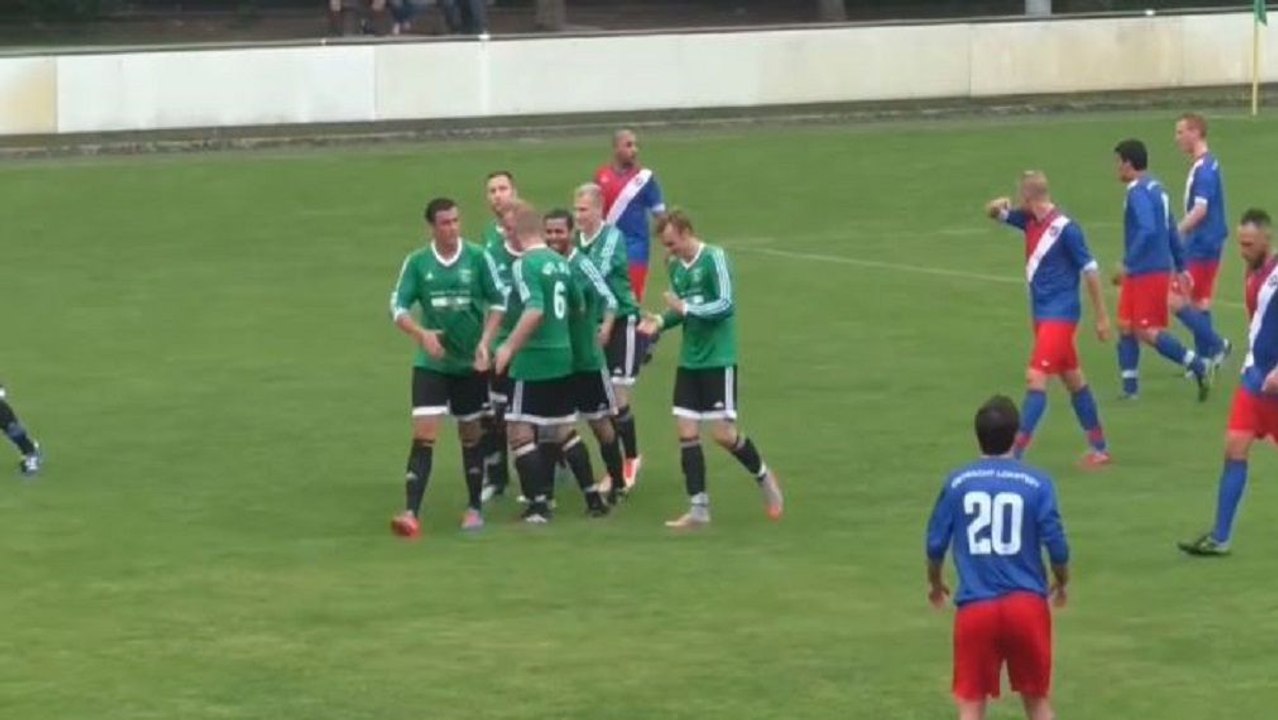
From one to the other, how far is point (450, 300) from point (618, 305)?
5.32ft

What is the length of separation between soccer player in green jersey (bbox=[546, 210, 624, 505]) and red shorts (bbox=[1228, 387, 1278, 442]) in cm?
429

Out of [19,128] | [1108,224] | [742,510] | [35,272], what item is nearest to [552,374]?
[742,510]

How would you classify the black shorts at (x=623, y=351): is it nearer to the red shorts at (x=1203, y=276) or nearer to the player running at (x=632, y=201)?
the player running at (x=632, y=201)

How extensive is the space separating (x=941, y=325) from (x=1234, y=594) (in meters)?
11.0

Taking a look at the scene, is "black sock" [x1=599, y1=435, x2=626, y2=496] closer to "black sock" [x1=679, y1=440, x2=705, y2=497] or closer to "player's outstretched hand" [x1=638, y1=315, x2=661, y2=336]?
"black sock" [x1=679, y1=440, x2=705, y2=497]

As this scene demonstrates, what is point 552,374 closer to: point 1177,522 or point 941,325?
point 1177,522

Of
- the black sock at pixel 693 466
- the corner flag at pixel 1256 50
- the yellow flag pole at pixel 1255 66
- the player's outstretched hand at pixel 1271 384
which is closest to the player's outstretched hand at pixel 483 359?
the black sock at pixel 693 466

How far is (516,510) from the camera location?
19609 mm

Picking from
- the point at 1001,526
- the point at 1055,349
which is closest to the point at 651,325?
the point at 1055,349

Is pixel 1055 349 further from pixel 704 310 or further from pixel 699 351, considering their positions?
pixel 704 310

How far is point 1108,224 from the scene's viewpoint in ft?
113

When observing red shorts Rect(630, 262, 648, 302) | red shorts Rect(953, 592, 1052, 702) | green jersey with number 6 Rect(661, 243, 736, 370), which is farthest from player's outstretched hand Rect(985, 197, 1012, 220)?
red shorts Rect(953, 592, 1052, 702)

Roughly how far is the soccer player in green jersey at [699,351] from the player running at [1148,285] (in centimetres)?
557

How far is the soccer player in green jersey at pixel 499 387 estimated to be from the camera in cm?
1944
